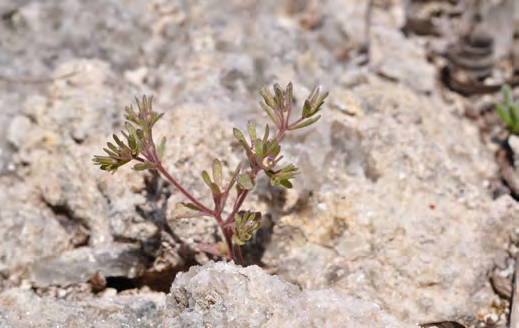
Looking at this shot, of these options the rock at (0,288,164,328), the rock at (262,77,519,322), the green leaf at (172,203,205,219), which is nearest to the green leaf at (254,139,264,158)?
the green leaf at (172,203,205,219)

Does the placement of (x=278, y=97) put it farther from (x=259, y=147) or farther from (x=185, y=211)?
(x=185, y=211)

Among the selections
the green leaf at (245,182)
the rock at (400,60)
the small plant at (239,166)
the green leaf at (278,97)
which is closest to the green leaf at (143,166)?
the small plant at (239,166)

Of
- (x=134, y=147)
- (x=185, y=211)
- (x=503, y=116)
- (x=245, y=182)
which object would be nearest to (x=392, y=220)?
(x=245, y=182)

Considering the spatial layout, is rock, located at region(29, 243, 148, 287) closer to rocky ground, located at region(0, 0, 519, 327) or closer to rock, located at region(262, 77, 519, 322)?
rocky ground, located at region(0, 0, 519, 327)

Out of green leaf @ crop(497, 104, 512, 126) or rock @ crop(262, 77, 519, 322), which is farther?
green leaf @ crop(497, 104, 512, 126)

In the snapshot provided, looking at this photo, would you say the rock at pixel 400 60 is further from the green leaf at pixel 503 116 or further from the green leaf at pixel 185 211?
the green leaf at pixel 185 211
